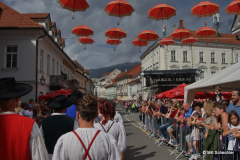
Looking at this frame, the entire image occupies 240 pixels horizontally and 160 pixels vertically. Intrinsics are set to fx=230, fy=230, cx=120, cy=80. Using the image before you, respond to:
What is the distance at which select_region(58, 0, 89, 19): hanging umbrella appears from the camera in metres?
10.5

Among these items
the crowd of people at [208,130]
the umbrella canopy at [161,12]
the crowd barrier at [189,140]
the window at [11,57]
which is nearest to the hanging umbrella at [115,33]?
the umbrella canopy at [161,12]

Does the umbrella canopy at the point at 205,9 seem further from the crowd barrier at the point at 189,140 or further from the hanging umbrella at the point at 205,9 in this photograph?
the crowd barrier at the point at 189,140

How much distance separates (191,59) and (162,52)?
20.4ft

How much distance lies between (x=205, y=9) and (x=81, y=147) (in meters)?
11.8

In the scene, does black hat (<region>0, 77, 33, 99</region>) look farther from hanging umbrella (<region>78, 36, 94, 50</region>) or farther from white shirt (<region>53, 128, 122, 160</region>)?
hanging umbrella (<region>78, 36, 94, 50</region>)

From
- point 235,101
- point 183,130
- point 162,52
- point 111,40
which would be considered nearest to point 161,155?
point 183,130

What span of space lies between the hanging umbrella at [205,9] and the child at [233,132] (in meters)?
8.51

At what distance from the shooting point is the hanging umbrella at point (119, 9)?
11.2m

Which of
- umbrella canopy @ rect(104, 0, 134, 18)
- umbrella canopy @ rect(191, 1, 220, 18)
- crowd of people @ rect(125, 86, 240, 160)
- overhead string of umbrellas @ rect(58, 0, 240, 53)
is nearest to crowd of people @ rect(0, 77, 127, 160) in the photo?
crowd of people @ rect(125, 86, 240, 160)

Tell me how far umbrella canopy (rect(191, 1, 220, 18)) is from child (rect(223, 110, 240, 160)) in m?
8.51

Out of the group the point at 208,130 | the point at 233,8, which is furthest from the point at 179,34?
the point at 208,130

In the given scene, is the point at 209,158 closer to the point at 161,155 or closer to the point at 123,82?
the point at 161,155

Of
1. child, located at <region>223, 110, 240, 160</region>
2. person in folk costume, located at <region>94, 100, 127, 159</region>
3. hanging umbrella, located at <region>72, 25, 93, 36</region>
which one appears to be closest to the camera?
person in folk costume, located at <region>94, 100, 127, 159</region>

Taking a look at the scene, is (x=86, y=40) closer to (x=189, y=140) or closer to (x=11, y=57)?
(x=11, y=57)
